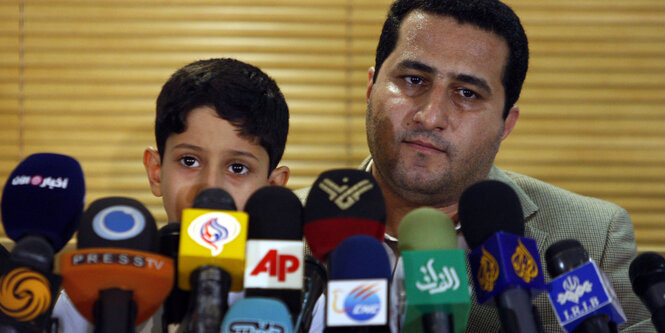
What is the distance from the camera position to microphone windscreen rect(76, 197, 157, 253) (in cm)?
74

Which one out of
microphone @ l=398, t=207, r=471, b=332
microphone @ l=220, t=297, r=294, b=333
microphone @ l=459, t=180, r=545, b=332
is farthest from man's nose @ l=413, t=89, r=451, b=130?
microphone @ l=220, t=297, r=294, b=333

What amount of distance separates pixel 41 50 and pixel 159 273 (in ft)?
6.57

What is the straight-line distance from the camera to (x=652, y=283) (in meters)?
0.85

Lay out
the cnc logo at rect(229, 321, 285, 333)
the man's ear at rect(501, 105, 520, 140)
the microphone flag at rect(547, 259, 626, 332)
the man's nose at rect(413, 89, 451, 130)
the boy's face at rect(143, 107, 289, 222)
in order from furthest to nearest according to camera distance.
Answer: the man's ear at rect(501, 105, 520, 140), the man's nose at rect(413, 89, 451, 130), the boy's face at rect(143, 107, 289, 222), the microphone flag at rect(547, 259, 626, 332), the cnc logo at rect(229, 321, 285, 333)

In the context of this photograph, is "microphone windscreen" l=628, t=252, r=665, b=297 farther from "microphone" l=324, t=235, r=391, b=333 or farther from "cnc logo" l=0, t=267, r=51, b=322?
"cnc logo" l=0, t=267, r=51, b=322

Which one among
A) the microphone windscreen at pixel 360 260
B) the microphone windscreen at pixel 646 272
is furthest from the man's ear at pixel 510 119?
the microphone windscreen at pixel 360 260

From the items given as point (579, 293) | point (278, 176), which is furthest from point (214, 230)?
point (278, 176)

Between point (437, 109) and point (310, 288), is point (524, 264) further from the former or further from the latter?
point (437, 109)

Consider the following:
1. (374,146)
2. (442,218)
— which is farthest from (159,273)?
(374,146)

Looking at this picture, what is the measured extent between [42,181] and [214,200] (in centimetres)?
20

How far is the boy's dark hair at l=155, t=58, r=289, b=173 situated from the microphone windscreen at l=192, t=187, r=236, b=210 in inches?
18.5

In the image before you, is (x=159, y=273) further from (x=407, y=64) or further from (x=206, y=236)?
(x=407, y=64)

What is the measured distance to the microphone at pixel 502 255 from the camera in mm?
735

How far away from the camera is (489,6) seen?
169 cm
